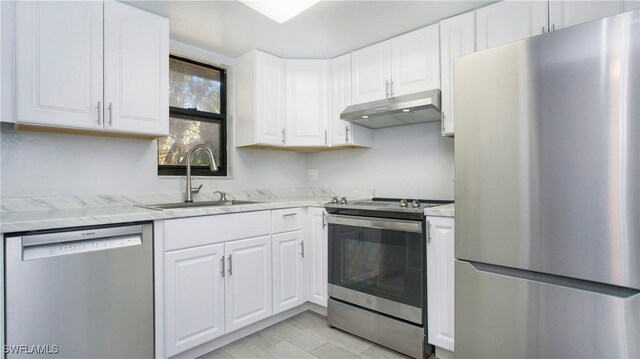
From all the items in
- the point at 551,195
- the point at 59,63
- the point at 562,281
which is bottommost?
the point at 562,281

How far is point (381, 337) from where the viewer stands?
6.52 ft

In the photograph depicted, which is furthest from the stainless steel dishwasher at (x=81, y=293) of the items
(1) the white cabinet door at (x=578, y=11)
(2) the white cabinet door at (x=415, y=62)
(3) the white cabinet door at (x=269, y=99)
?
(1) the white cabinet door at (x=578, y=11)

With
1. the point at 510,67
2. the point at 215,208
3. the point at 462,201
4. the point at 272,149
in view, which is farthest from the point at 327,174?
the point at 510,67

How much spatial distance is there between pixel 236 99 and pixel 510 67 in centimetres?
213

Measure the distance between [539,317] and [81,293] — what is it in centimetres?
204

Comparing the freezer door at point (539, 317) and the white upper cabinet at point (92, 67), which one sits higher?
the white upper cabinet at point (92, 67)

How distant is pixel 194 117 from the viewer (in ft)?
8.46

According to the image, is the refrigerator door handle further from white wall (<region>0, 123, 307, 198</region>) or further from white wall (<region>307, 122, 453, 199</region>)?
white wall (<region>0, 123, 307, 198</region>)

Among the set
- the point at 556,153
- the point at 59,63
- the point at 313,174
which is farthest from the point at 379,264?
the point at 59,63

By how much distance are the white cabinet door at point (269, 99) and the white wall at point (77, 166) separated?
58 cm

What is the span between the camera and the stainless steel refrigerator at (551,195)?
1.13 meters

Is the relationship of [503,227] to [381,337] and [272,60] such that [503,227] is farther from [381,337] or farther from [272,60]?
[272,60]

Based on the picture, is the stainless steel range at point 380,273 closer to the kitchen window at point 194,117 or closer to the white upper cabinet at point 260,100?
the white upper cabinet at point 260,100

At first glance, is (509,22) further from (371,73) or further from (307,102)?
(307,102)
